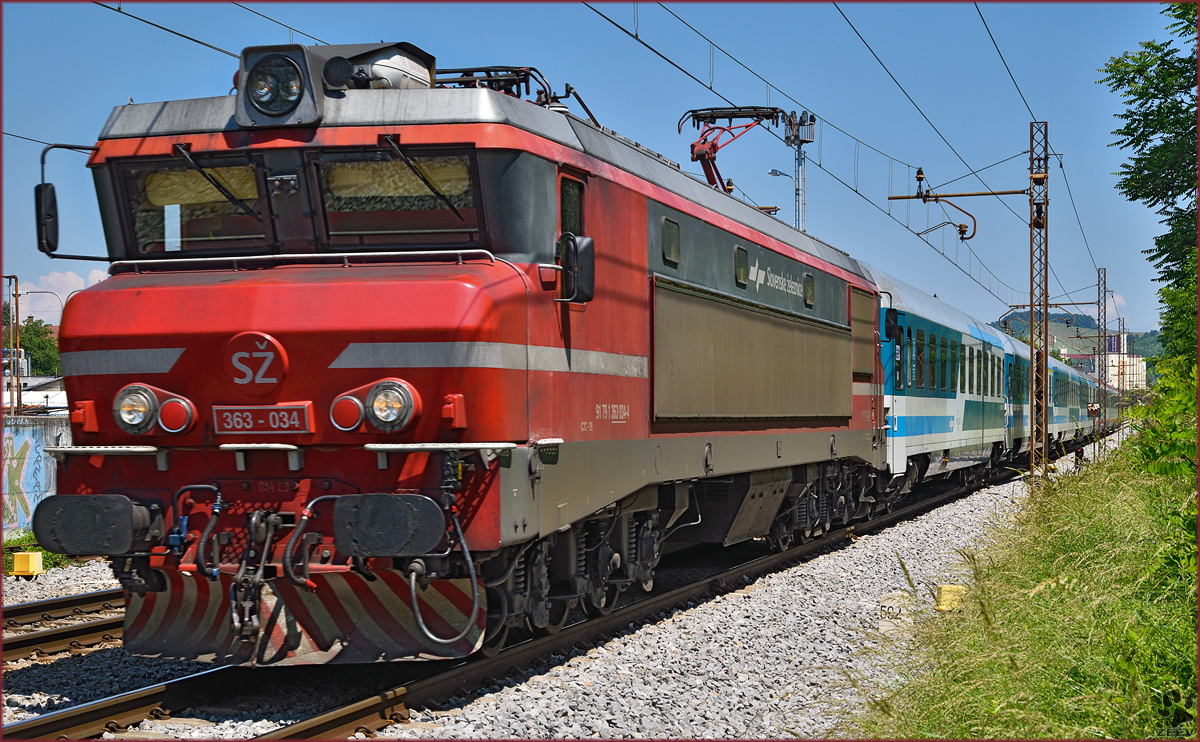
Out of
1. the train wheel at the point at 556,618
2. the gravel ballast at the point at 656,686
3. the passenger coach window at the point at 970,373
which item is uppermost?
the passenger coach window at the point at 970,373

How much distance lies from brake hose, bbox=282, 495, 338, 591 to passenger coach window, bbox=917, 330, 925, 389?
14.3m

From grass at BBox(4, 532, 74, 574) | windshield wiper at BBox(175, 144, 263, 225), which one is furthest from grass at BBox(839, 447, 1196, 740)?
grass at BBox(4, 532, 74, 574)

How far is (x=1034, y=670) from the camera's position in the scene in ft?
20.0

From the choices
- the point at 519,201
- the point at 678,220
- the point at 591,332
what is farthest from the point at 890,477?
the point at 519,201

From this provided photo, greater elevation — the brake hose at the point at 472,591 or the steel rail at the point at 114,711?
the brake hose at the point at 472,591

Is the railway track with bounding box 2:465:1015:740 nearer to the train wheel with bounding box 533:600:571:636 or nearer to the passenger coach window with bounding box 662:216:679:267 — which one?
the train wheel with bounding box 533:600:571:636

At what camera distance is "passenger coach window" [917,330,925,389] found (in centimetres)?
1933

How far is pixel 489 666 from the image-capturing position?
24.8 ft

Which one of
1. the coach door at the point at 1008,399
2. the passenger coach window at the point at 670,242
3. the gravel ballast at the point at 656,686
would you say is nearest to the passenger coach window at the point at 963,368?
the coach door at the point at 1008,399

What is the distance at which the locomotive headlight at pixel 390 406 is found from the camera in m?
6.56

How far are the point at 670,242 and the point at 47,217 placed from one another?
4789 mm

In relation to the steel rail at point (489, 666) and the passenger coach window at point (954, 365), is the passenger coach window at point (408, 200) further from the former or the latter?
the passenger coach window at point (954, 365)

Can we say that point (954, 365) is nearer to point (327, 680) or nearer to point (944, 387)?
point (944, 387)

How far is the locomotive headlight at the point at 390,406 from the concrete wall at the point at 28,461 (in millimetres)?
13092
